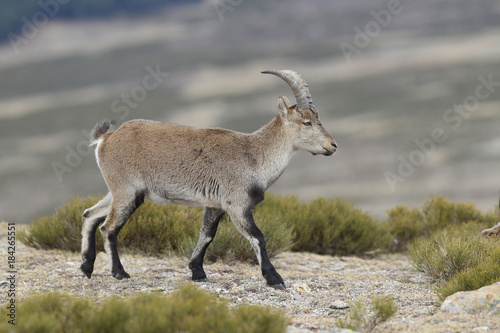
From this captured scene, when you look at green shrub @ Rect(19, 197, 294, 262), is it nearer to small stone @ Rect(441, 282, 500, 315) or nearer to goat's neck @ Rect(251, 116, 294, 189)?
goat's neck @ Rect(251, 116, 294, 189)

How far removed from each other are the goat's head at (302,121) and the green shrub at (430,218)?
20.5 feet

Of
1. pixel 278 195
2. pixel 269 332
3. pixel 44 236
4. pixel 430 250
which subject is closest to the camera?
pixel 269 332

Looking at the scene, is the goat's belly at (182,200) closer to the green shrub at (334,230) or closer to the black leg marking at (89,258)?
the black leg marking at (89,258)

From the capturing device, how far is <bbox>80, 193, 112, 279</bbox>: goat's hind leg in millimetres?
8508

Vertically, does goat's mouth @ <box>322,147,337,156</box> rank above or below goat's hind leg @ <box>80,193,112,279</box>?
above

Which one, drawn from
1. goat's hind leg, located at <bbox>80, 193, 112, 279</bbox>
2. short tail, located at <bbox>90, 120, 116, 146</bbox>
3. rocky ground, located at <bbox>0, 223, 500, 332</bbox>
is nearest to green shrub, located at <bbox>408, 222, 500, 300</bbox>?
rocky ground, located at <bbox>0, 223, 500, 332</bbox>

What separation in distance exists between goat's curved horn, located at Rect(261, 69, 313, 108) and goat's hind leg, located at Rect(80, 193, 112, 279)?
291cm

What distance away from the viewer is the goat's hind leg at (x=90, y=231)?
335 inches

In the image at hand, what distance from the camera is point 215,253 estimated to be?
10.0m

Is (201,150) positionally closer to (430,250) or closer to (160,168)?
(160,168)

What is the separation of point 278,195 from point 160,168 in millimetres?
6649

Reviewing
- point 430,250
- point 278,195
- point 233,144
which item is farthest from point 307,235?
point 233,144

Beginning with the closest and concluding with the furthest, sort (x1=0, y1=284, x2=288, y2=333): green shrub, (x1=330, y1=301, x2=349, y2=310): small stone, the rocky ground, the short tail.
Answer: (x1=0, y1=284, x2=288, y2=333): green shrub < the rocky ground < (x1=330, y1=301, x2=349, y2=310): small stone < the short tail

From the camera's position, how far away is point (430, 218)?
563 inches
